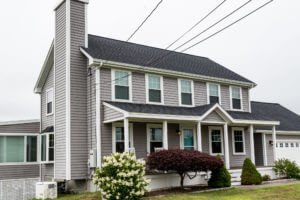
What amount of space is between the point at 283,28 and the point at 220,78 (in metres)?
6.41

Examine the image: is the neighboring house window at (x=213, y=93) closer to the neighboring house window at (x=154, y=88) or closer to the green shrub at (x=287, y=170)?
the neighboring house window at (x=154, y=88)

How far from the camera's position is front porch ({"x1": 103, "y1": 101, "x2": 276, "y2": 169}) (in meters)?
16.5

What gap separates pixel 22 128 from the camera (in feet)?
64.4

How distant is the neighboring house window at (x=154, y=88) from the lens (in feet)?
61.4

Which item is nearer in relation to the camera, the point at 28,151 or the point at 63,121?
the point at 63,121

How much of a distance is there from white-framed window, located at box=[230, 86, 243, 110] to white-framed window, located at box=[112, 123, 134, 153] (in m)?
7.68

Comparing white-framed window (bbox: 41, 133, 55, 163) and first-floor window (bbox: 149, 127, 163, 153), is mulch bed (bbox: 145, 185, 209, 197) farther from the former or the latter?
white-framed window (bbox: 41, 133, 55, 163)

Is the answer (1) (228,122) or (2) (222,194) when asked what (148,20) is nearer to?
(2) (222,194)

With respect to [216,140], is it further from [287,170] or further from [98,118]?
[98,118]

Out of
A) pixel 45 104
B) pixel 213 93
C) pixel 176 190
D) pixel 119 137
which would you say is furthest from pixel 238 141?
pixel 45 104

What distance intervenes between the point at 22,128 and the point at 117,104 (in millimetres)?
6113

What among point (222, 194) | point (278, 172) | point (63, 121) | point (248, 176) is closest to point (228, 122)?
point (248, 176)

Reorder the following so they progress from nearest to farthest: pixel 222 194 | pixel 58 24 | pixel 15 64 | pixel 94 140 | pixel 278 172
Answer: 1. pixel 222 194
2. pixel 94 140
3. pixel 58 24
4. pixel 278 172
5. pixel 15 64

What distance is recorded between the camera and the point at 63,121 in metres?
17.2
